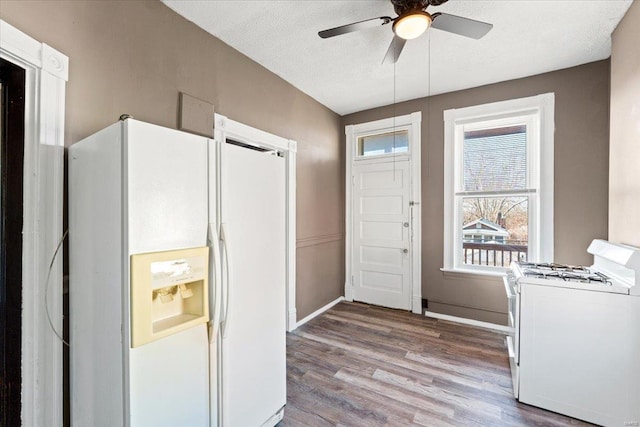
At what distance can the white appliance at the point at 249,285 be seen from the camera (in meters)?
1.41

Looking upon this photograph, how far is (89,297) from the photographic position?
1301mm

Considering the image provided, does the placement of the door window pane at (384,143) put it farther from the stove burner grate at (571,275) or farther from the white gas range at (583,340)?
the white gas range at (583,340)

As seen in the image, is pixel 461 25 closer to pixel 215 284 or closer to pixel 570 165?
pixel 570 165

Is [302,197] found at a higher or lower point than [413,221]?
higher

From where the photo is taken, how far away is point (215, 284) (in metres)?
1.36

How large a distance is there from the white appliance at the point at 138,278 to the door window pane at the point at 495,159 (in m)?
3.19

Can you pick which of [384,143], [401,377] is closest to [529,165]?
[384,143]

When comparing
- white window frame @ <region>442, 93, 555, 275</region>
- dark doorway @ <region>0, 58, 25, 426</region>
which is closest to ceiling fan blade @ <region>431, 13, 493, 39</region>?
white window frame @ <region>442, 93, 555, 275</region>

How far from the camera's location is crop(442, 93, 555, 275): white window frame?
2.91 metres

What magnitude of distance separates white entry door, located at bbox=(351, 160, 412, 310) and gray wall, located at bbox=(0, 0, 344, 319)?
0.85 m

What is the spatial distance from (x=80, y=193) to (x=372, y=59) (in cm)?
256

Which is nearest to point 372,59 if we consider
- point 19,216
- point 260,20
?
point 260,20

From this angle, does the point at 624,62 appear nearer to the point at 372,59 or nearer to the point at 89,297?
the point at 372,59

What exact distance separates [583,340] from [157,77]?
11.1 ft
